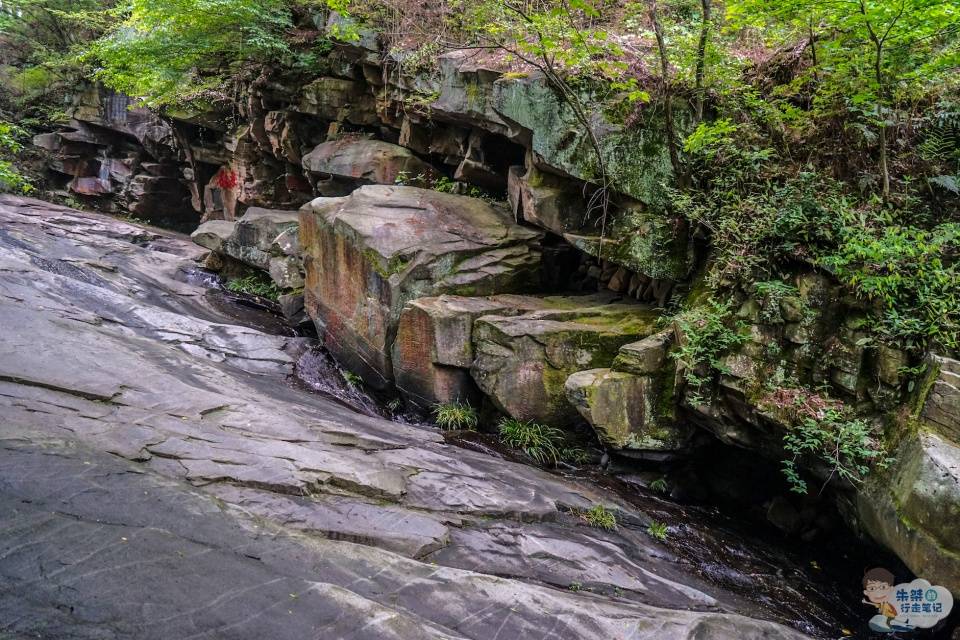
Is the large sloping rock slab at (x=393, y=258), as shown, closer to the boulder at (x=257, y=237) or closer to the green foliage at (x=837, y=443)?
the boulder at (x=257, y=237)

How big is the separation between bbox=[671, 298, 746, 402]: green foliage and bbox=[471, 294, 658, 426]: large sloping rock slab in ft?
4.71

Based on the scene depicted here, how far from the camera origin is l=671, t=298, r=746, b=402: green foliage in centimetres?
755

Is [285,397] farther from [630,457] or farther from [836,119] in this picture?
[836,119]

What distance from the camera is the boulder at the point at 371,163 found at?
1428 centimetres

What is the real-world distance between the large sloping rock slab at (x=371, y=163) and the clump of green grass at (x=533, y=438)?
7.27 m

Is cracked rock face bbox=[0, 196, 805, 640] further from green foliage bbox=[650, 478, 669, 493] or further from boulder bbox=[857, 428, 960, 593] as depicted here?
boulder bbox=[857, 428, 960, 593]

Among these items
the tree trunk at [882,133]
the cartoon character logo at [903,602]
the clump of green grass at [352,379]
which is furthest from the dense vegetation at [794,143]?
the clump of green grass at [352,379]

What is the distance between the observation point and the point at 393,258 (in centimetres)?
1055

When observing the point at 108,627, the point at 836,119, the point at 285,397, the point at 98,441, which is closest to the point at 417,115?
the point at 285,397

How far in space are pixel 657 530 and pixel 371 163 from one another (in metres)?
10.7

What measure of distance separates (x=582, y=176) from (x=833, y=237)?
13.4 feet

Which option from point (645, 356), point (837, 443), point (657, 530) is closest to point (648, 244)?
point (645, 356)

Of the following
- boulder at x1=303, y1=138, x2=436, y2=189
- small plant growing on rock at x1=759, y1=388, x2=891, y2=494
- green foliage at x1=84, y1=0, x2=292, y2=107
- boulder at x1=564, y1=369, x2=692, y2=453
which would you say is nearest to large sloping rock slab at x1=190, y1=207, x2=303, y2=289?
boulder at x1=303, y1=138, x2=436, y2=189

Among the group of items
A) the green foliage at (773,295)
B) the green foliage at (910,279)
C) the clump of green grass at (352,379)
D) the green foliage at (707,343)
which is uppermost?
the green foliage at (910,279)
